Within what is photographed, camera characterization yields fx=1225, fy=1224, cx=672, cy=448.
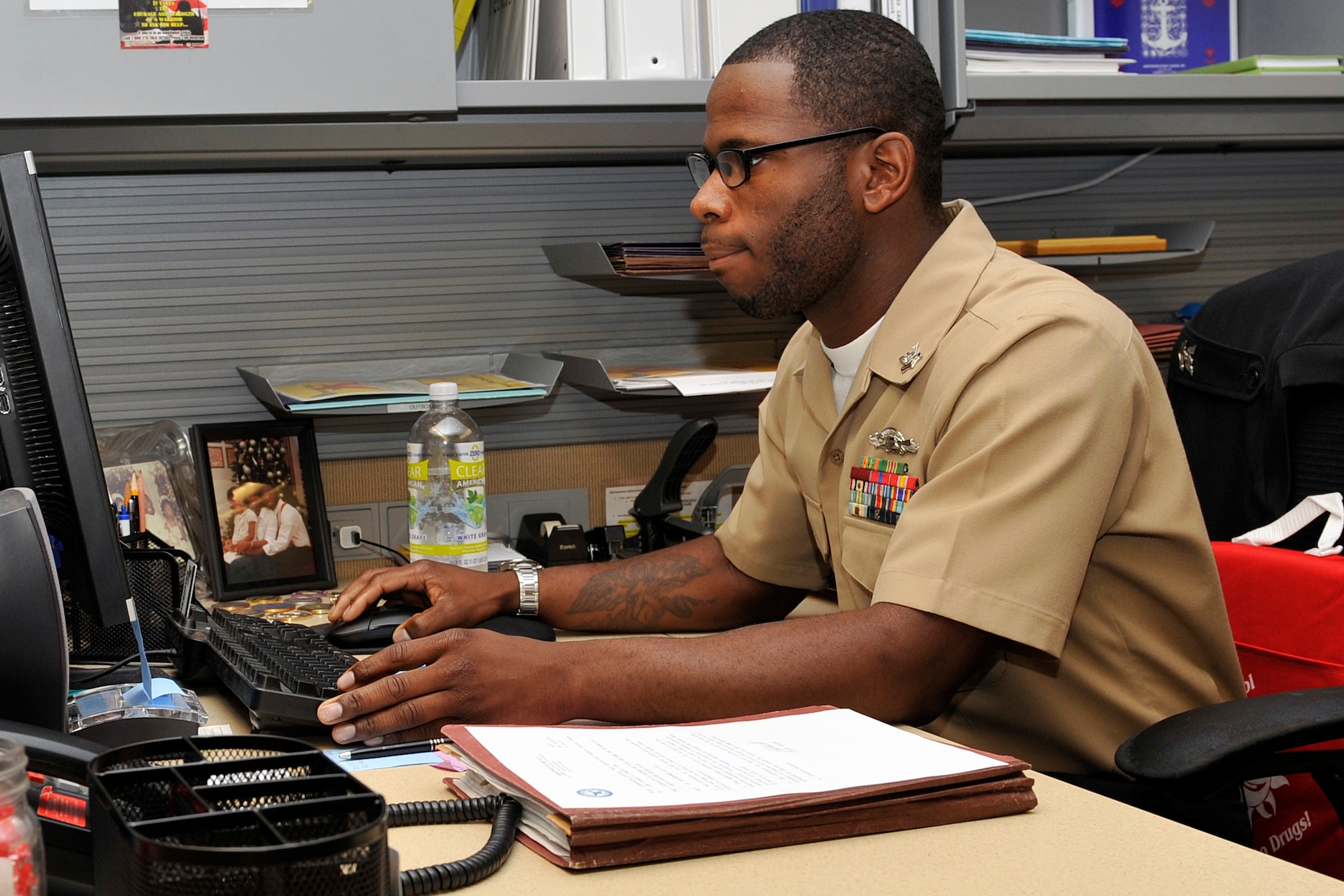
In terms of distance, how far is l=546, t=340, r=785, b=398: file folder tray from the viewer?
5.53 feet

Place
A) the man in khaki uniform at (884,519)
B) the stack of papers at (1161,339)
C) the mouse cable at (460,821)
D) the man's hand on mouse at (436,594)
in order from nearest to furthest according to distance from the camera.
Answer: the mouse cable at (460,821)
the man in khaki uniform at (884,519)
the man's hand on mouse at (436,594)
the stack of papers at (1161,339)

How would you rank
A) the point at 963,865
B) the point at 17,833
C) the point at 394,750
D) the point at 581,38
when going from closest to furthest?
the point at 17,833 → the point at 963,865 → the point at 394,750 → the point at 581,38

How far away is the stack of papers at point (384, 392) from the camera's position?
156 cm

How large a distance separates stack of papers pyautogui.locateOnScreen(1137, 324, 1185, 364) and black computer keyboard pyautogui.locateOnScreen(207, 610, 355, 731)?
1341mm

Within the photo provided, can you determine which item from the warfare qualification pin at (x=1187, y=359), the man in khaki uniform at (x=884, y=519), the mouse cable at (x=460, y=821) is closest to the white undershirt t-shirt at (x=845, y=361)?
the man in khaki uniform at (x=884, y=519)

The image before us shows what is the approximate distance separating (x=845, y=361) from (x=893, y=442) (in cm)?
19

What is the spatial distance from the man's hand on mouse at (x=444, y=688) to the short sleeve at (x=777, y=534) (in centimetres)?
53

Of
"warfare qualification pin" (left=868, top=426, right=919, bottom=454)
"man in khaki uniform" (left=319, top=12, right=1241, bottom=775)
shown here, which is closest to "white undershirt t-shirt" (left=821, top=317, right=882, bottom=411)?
"man in khaki uniform" (left=319, top=12, right=1241, bottom=775)

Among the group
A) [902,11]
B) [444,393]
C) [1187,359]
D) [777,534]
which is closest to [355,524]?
[444,393]

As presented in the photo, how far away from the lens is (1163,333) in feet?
6.33

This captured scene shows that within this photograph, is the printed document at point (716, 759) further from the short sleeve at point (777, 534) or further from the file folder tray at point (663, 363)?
the file folder tray at point (663, 363)

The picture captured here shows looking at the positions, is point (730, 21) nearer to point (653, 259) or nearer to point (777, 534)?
point (653, 259)

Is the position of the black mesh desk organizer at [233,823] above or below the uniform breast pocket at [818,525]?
above

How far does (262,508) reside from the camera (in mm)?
1627
